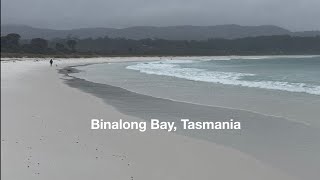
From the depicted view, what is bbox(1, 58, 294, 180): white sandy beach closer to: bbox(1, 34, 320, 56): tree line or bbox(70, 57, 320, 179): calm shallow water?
bbox(70, 57, 320, 179): calm shallow water

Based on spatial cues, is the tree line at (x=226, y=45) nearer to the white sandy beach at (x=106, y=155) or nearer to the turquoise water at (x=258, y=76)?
the turquoise water at (x=258, y=76)

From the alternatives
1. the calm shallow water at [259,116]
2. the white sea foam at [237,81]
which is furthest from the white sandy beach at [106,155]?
the white sea foam at [237,81]

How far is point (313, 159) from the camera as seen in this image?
23.2 feet

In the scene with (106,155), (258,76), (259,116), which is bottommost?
(258,76)

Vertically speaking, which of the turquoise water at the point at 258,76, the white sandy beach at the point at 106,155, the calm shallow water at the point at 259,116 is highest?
the white sandy beach at the point at 106,155

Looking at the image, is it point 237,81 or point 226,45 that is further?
point 226,45

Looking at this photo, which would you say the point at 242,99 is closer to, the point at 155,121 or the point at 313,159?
the point at 155,121

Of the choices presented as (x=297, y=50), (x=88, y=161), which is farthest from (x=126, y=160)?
(x=297, y=50)

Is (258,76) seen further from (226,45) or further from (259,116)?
(226,45)

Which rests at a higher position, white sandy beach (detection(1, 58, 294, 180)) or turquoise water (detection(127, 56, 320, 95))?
white sandy beach (detection(1, 58, 294, 180))

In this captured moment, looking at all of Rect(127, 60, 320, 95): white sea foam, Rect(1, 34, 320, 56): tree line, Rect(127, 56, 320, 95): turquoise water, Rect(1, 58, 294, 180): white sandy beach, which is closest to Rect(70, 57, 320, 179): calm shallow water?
Rect(1, 58, 294, 180): white sandy beach

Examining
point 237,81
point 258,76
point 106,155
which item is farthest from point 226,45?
point 106,155

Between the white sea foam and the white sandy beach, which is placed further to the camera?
the white sea foam

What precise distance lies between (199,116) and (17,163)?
605 cm
